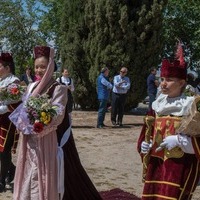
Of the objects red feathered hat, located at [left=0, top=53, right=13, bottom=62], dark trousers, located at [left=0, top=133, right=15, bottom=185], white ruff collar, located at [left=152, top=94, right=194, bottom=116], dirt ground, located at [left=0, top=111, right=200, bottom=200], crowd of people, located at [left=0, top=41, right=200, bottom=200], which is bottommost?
dirt ground, located at [left=0, top=111, right=200, bottom=200]

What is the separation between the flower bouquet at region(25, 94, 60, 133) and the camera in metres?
4.84

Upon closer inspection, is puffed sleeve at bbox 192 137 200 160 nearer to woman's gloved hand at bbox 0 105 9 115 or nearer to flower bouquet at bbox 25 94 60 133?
flower bouquet at bbox 25 94 60 133

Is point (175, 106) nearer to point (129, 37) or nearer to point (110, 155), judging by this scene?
point (110, 155)

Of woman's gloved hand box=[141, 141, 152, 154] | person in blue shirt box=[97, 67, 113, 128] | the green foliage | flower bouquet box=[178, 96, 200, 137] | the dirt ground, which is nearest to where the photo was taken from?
flower bouquet box=[178, 96, 200, 137]

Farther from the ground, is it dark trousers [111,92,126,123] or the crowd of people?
the crowd of people

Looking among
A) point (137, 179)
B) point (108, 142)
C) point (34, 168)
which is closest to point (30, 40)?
point (108, 142)

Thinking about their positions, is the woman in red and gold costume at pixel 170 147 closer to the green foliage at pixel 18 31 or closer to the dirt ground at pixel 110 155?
the dirt ground at pixel 110 155

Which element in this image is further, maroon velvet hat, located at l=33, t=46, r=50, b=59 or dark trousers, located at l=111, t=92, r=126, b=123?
dark trousers, located at l=111, t=92, r=126, b=123

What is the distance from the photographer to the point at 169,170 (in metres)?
4.37

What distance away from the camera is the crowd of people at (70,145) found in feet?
14.3

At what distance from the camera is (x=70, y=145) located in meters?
5.44

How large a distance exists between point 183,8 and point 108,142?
13.7 metres

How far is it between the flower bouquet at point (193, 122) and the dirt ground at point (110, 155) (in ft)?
9.44

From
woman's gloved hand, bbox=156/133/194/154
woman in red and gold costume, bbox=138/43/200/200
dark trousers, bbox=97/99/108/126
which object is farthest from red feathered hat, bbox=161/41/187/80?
dark trousers, bbox=97/99/108/126
